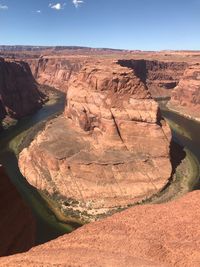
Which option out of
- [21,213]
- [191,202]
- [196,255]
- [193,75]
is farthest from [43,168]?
[193,75]

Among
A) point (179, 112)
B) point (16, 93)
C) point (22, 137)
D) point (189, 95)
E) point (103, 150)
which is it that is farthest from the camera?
point (189, 95)

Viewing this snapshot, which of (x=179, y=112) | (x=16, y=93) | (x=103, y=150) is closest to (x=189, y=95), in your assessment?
(x=179, y=112)

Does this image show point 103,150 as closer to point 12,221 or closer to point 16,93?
point 12,221

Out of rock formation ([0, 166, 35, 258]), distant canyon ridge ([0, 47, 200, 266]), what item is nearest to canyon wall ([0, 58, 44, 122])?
distant canyon ridge ([0, 47, 200, 266])

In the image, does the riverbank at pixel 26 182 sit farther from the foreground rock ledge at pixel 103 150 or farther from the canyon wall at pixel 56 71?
the canyon wall at pixel 56 71

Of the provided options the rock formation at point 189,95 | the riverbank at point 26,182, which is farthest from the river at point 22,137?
the rock formation at point 189,95

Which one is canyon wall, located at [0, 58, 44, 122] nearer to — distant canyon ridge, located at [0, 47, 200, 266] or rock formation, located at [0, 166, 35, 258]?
distant canyon ridge, located at [0, 47, 200, 266]
